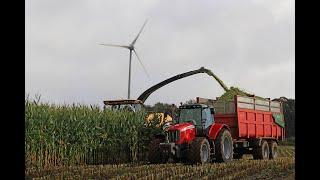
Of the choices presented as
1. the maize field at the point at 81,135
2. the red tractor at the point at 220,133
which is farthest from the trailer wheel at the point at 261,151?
the maize field at the point at 81,135

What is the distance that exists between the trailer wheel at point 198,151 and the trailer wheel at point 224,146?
2.75 feet

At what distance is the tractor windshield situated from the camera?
15.4 metres

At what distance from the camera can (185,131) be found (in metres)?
14.8

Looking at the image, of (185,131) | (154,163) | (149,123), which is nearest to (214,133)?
(185,131)

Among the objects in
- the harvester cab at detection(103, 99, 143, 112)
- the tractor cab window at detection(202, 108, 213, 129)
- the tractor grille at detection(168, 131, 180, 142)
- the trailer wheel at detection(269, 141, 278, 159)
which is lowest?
the trailer wheel at detection(269, 141, 278, 159)

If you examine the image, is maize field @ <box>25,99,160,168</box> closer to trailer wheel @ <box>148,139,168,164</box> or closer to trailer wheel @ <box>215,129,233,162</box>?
trailer wheel @ <box>148,139,168,164</box>

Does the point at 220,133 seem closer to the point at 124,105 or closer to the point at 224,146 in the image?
the point at 224,146

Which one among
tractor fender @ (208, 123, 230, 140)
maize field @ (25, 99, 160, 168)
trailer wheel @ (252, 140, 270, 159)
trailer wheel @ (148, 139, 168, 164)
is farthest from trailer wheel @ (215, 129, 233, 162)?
maize field @ (25, 99, 160, 168)

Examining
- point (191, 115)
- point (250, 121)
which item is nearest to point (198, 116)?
point (191, 115)

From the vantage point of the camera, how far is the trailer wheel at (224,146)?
15.4 metres

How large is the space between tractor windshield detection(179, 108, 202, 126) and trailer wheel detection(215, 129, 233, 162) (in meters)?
0.92

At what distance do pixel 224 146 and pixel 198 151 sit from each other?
2267 mm
